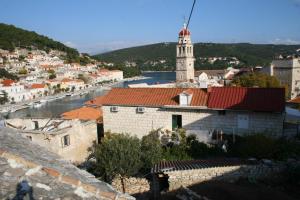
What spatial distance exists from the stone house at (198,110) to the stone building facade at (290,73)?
30060 mm

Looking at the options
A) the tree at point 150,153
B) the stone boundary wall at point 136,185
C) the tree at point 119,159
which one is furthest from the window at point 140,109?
the stone boundary wall at point 136,185

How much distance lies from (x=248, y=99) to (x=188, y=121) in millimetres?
3790

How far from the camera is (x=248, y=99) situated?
57.8ft

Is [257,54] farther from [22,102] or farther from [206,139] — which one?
[206,139]

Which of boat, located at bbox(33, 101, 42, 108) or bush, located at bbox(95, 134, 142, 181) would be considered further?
boat, located at bbox(33, 101, 42, 108)

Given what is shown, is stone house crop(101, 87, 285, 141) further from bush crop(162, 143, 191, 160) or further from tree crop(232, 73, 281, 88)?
tree crop(232, 73, 281, 88)

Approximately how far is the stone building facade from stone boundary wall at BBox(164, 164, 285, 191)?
114ft

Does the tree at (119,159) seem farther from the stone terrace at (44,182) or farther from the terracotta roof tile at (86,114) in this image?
the stone terrace at (44,182)

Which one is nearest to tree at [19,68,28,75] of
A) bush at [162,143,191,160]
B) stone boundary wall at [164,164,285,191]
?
bush at [162,143,191,160]

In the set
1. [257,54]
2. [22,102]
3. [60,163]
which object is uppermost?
[257,54]

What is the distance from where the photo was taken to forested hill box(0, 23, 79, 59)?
16531cm

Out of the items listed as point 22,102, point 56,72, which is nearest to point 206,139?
point 22,102

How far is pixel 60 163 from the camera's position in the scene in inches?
157

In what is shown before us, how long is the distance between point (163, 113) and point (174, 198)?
7.71m
